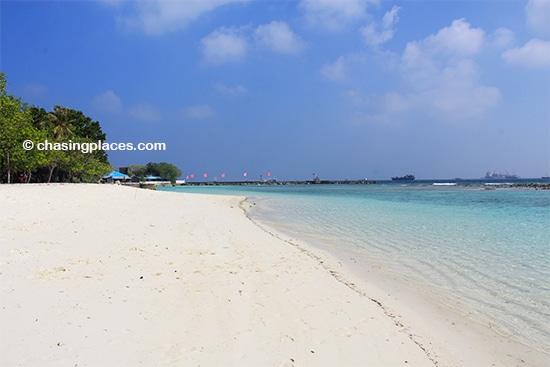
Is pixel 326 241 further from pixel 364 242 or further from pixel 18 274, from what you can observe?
pixel 18 274

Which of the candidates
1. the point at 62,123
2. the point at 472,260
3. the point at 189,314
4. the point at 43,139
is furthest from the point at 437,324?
the point at 62,123

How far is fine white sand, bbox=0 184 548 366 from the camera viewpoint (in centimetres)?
337

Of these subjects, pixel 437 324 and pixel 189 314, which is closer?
pixel 189 314

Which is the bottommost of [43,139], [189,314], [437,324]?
[437,324]

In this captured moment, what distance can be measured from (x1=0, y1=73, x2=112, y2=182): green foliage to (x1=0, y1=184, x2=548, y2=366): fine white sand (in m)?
24.4

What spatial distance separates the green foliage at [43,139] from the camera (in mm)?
26469

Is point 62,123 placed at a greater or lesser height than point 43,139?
greater

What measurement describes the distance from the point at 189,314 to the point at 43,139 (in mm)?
33276

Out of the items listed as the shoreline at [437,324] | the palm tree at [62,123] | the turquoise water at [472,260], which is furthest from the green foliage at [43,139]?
the shoreline at [437,324]

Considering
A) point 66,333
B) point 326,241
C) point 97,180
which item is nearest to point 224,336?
point 66,333

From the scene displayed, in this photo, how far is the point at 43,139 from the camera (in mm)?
30797

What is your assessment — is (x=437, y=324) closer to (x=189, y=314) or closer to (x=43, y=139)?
(x=189, y=314)

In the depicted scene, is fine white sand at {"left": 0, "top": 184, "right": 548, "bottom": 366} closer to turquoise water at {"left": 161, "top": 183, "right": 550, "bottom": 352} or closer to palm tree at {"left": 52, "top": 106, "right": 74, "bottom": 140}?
turquoise water at {"left": 161, "top": 183, "right": 550, "bottom": 352}

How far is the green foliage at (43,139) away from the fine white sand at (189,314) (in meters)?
24.4
